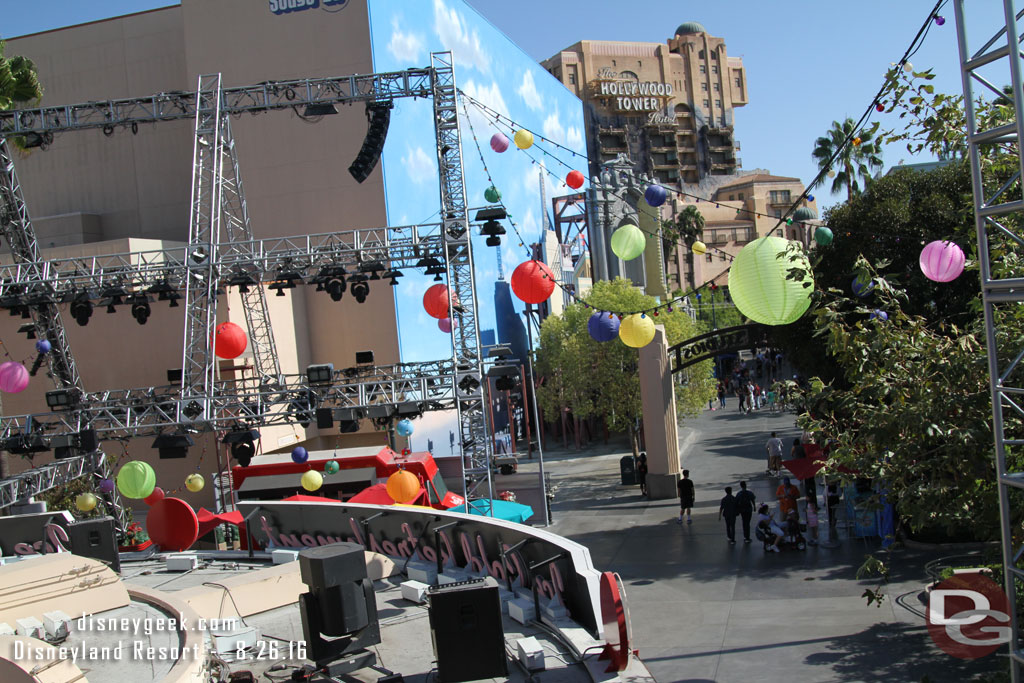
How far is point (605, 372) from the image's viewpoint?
1215 inches

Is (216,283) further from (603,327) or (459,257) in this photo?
(603,327)

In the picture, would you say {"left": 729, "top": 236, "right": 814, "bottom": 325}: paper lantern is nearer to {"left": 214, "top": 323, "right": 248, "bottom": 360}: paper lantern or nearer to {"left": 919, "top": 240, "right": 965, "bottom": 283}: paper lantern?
{"left": 919, "top": 240, "right": 965, "bottom": 283}: paper lantern

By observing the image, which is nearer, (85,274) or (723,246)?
(85,274)

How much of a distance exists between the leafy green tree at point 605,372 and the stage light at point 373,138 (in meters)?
8.85

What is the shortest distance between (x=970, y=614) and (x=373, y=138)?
2007cm

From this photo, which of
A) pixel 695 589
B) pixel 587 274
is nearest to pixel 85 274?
pixel 695 589

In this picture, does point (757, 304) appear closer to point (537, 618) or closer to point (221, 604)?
point (537, 618)

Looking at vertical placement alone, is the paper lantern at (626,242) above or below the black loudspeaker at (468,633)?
above

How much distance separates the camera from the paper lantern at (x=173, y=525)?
15016 mm

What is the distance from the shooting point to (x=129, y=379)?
26094 millimetres

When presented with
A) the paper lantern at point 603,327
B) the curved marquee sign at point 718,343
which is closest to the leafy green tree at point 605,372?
the curved marquee sign at point 718,343

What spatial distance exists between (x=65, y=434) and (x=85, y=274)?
12.5 ft

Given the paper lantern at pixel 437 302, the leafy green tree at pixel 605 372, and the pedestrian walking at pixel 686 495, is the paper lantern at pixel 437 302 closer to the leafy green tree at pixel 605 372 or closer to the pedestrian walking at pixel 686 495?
the pedestrian walking at pixel 686 495

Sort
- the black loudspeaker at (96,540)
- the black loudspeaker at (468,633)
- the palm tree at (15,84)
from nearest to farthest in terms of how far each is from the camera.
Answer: the black loudspeaker at (468,633), the black loudspeaker at (96,540), the palm tree at (15,84)
